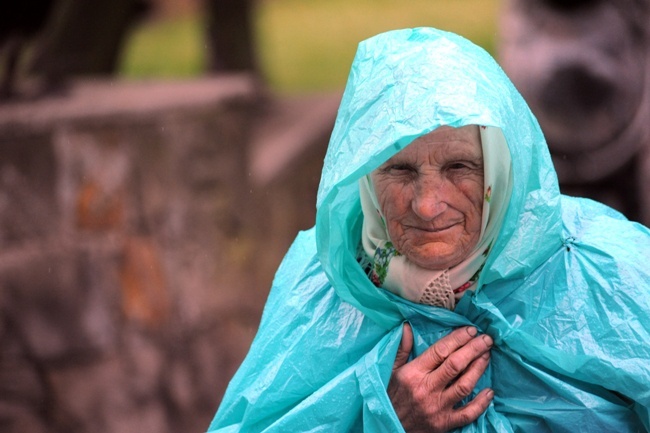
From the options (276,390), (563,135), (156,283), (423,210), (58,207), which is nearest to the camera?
(423,210)

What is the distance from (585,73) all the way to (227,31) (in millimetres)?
1834

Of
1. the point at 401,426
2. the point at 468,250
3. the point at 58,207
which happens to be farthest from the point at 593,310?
the point at 58,207

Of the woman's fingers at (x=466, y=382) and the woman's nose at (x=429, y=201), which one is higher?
the woman's nose at (x=429, y=201)

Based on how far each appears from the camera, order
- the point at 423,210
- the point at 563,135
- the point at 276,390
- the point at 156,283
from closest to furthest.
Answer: the point at 423,210
the point at 276,390
the point at 563,135
the point at 156,283

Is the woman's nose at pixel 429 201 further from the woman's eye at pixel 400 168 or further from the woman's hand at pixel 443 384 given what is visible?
the woman's hand at pixel 443 384

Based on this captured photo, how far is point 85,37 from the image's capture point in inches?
199

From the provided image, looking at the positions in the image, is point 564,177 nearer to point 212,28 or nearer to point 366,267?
point 212,28

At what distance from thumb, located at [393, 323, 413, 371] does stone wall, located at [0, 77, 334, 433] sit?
2.78 metres

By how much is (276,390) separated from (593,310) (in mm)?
730

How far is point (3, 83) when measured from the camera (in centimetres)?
480

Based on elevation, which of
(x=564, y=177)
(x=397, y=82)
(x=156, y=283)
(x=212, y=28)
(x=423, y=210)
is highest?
(x=397, y=82)

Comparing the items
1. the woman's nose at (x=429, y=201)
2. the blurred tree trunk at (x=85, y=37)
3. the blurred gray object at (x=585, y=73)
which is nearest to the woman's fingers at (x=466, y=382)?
the woman's nose at (x=429, y=201)

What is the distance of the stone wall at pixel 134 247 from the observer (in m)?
4.84

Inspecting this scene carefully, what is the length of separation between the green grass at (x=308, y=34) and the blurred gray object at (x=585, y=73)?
0.74m
